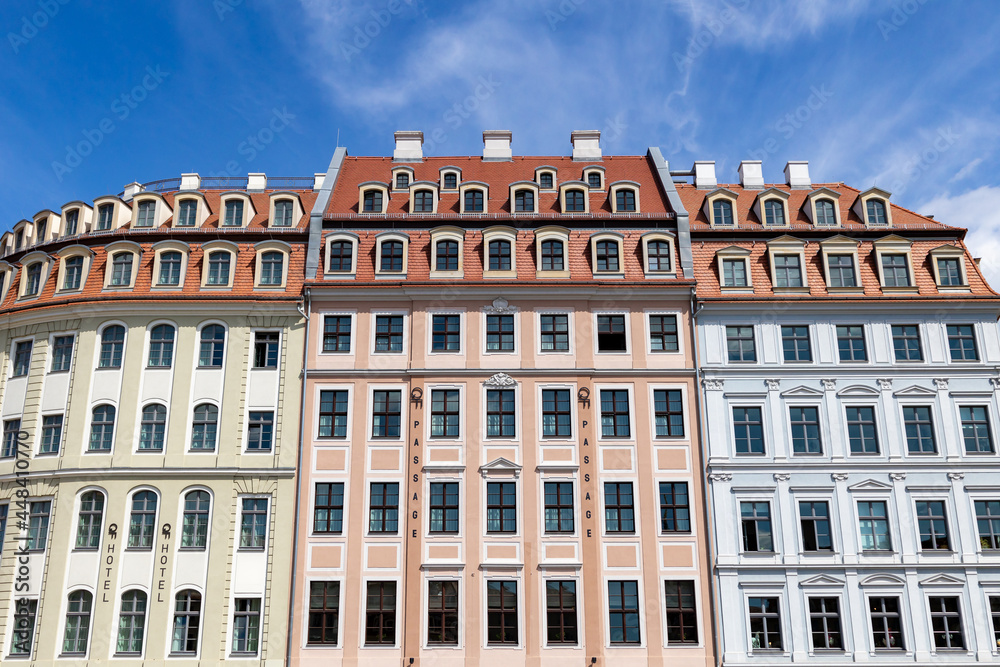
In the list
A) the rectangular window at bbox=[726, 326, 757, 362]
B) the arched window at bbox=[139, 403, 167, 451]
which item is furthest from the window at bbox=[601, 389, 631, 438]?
the arched window at bbox=[139, 403, 167, 451]

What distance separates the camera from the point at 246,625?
31484 millimetres

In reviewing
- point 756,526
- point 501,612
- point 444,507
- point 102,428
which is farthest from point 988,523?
point 102,428

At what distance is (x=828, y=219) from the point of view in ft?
127

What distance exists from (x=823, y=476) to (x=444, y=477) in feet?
48.3

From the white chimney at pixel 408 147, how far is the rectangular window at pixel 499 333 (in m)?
13.6

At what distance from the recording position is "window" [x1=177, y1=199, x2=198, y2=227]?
38.7m

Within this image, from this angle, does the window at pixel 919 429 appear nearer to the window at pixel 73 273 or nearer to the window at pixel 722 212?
the window at pixel 722 212

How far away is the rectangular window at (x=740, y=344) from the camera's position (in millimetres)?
35094

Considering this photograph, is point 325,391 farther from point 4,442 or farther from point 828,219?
point 828,219

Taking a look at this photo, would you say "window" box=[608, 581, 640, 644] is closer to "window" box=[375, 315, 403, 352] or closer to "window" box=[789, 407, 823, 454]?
"window" box=[789, 407, 823, 454]

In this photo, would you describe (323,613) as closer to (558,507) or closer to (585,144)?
(558,507)

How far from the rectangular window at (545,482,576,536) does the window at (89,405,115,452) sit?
1737 cm

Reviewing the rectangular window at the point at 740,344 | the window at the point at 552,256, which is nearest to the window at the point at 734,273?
the rectangular window at the point at 740,344

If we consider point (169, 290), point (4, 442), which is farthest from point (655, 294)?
point (4, 442)
